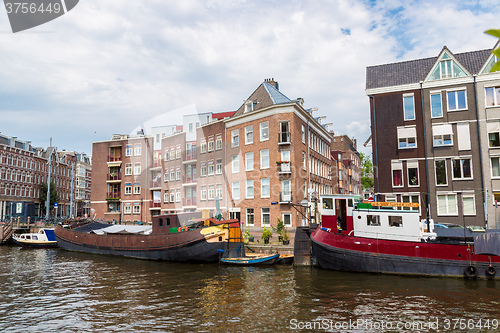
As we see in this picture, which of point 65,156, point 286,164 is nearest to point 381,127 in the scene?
point 286,164

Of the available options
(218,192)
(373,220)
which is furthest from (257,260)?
(218,192)

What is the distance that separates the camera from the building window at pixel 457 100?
103 feet

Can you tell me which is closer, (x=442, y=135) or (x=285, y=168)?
(x=442, y=135)

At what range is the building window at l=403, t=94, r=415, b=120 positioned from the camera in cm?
3297

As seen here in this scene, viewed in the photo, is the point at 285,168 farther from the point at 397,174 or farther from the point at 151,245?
the point at 151,245

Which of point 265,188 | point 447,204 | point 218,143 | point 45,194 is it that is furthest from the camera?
point 45,194

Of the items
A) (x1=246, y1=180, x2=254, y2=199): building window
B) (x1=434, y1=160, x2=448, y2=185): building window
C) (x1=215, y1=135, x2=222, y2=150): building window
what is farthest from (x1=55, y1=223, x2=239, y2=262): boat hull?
(x1=434, y1=160, x2=448, y2=185): building window

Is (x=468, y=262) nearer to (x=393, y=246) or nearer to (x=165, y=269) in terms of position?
(x=393, y=246)

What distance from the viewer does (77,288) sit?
19.0 metres

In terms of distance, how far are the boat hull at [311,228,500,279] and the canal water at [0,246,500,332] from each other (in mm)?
624

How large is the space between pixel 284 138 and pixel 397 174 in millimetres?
12559

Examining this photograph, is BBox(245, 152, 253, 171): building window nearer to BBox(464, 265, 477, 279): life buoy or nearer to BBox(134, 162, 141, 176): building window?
BBox(134, 162, 141, 176): building window

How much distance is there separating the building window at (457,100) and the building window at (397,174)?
6769 millimetres

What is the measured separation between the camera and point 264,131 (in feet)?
135
